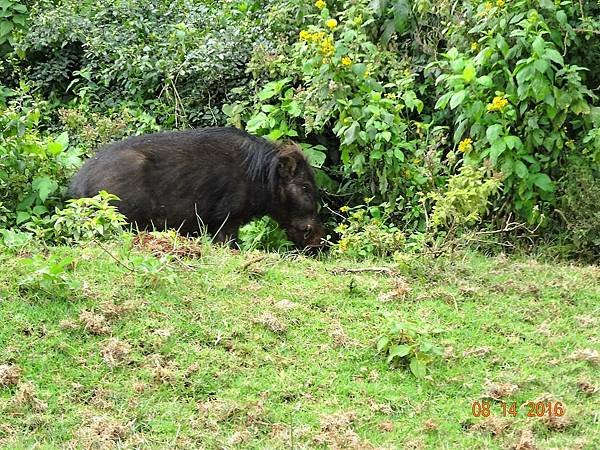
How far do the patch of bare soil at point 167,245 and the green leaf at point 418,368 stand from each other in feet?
6.64

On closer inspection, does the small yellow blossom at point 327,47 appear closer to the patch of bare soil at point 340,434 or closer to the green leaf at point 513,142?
the green leaf at point 513,142

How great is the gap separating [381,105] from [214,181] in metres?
1.84

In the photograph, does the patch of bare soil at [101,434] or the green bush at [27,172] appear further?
the green bush at [27,172]

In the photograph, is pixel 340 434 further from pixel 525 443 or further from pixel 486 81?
pixel 486 81

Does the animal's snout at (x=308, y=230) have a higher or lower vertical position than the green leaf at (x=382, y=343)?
lower

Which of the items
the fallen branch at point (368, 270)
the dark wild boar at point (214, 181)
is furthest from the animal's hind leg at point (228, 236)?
the fallen branch at point (368, 270)

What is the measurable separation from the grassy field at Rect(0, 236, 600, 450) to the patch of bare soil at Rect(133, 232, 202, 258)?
2 centimetres

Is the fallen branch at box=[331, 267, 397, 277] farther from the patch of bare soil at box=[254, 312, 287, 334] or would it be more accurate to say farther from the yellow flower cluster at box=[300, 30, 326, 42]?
the yellow flower cluster at box=[300, 30, 326, 42]

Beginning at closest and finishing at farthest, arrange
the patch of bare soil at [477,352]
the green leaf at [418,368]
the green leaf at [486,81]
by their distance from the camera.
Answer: the green leaf at [418,368], the patch of bare soil at [477,352], the green leaf at [486,81]

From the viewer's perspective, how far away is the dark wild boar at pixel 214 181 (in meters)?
8.66

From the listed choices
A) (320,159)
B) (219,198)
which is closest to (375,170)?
(320,159)

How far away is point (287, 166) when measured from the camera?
29.8 ft

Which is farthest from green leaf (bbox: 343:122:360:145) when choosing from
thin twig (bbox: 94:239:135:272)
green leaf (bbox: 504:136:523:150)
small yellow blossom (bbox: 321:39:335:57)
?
thin twig (bbox: 94:239:135:272)

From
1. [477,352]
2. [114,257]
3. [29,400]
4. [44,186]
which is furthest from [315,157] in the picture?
[29,400]
